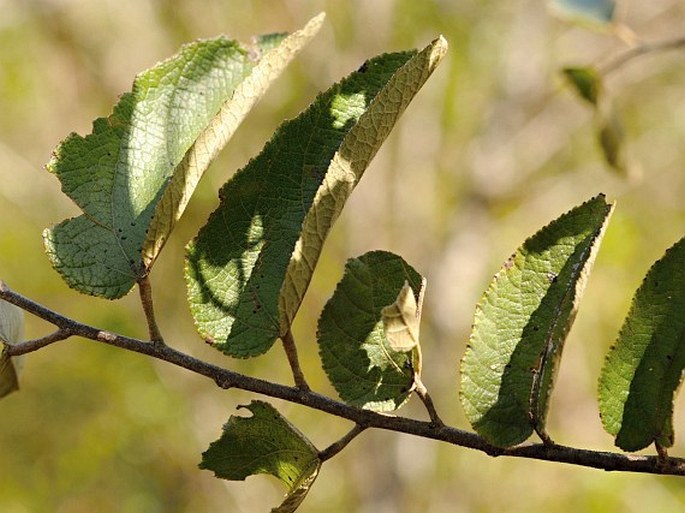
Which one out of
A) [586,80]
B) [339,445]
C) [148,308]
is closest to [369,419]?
[339,445]

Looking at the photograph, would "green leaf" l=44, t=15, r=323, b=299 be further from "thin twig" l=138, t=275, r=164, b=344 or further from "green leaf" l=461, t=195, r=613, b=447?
"green leaf" l=461, t=195, r=613, b=447

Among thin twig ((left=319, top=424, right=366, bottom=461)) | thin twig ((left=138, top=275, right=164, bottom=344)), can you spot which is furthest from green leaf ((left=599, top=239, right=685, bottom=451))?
thin twig ((left=138, top=275, right=164, bottom=344))

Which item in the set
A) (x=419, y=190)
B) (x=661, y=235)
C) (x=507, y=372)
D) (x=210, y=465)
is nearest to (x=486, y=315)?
(x=507, y=372)

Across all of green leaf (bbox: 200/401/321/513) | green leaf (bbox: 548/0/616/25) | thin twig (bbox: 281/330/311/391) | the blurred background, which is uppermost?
the blurred background

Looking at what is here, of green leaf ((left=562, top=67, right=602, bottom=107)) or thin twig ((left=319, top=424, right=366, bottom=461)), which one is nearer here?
thin twig ((left=319, top=424, right=366, bottom=461))

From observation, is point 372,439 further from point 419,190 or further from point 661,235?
point 661,235

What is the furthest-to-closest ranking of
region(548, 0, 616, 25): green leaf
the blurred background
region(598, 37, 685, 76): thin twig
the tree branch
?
the blurred background
region(548, 0, 616, 25): green leaf
region(598, 37, 685, 76): thin twig
the tree branch

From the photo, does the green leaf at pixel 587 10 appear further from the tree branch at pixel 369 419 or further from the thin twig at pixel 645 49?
the tree branch at pixel 369 419
